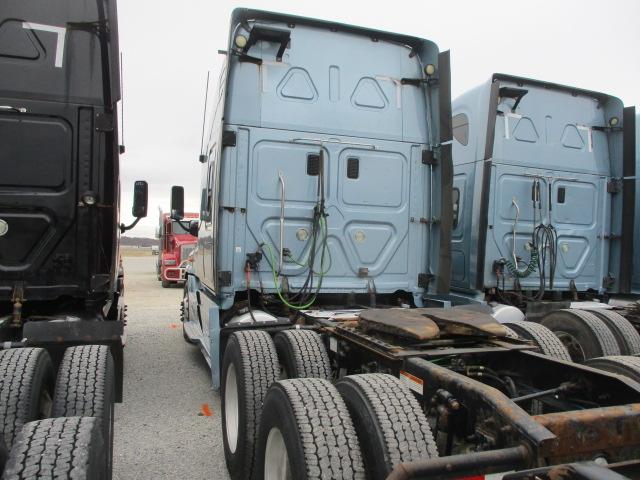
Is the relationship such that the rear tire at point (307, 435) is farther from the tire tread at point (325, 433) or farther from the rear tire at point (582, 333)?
the rear tire at point (582, 333)

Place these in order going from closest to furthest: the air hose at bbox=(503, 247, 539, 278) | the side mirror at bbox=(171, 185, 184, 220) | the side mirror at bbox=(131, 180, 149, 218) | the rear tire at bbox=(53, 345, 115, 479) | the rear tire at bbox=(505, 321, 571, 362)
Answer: the rear tire at bbox=(53, 345, 115, 479) < the rear tire at bbox=(505, 321, 571, 362) < the side mirror at bbox=(131, 180, 149, 218) < the side mirror at bbox=(171, 185, 184, 220) < the air hose at bbox=(503, 247, 539, 278)

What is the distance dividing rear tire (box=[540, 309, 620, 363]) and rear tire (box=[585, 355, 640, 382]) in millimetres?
1436

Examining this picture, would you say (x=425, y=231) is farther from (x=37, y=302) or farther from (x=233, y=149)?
(x=37, y=302)

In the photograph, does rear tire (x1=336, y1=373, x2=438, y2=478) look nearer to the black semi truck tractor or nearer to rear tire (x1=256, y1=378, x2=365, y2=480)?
rear tire (x1=256, y1=378, x2=365, y2=480)

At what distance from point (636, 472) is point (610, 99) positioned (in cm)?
586

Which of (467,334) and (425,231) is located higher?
(425,231)

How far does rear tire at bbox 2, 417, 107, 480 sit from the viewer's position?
5.57 ft

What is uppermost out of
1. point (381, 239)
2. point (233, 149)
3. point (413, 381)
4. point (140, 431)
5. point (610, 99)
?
point (610, 99)

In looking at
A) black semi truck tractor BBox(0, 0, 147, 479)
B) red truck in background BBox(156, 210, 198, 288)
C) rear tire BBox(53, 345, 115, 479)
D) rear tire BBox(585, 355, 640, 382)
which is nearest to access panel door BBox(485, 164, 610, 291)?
rear tire BBox(585, 355, 640, 382)

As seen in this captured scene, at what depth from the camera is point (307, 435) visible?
2.08 m

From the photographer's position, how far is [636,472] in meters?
1.91

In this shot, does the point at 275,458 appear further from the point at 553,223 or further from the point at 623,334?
the point at 553,223

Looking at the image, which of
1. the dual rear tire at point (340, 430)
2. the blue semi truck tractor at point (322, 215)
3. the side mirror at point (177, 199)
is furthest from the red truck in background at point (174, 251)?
the dual rear tire at point (340, 430)

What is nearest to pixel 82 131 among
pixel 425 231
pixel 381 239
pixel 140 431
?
pixel 140 431
